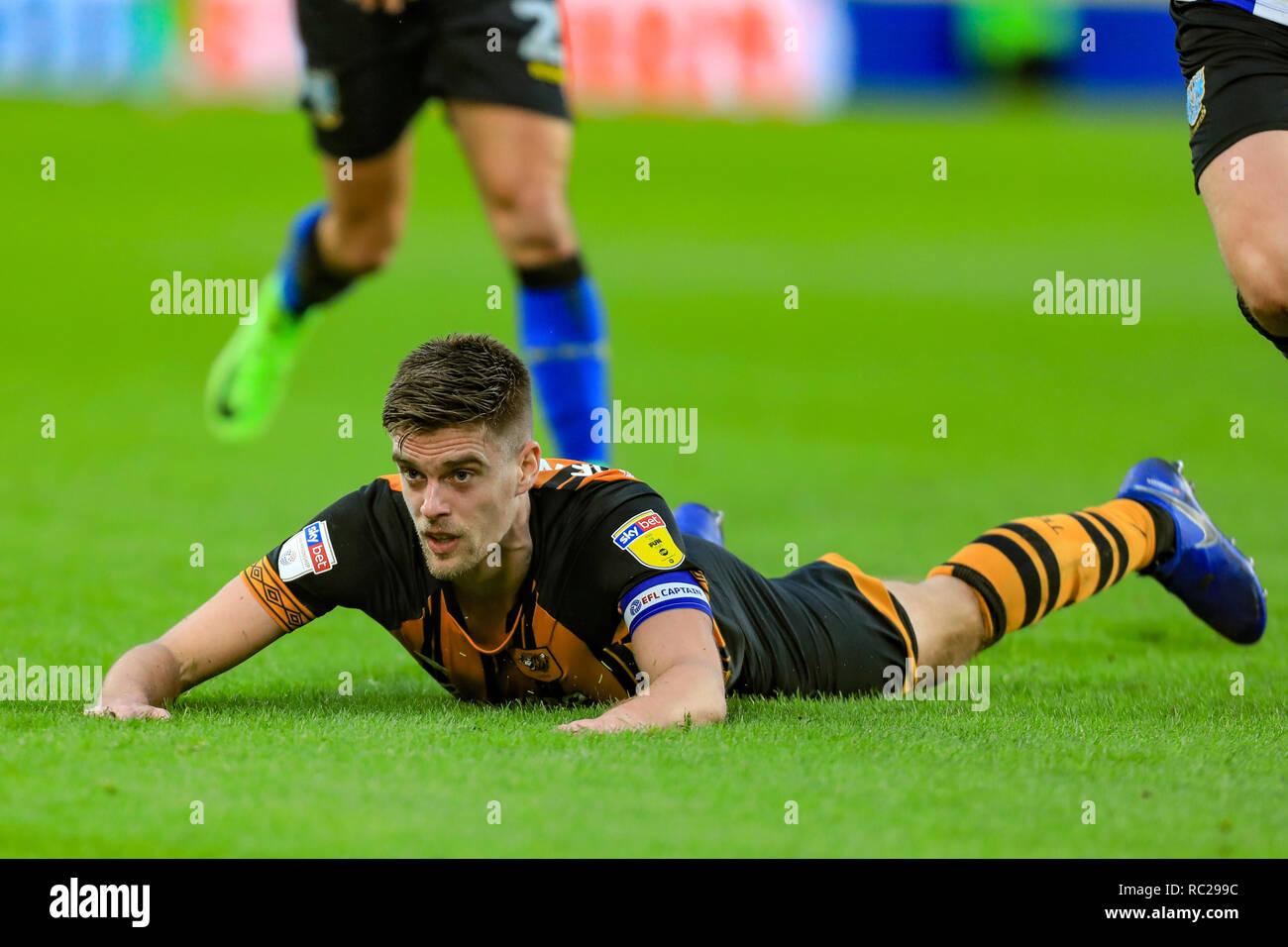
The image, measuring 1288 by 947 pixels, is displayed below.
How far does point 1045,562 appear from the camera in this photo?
522 centimetres

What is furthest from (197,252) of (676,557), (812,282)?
(676,557)

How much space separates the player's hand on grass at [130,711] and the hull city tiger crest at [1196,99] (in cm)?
327

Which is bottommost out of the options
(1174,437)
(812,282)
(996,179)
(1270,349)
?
(1174,437)

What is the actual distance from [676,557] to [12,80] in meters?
26.2

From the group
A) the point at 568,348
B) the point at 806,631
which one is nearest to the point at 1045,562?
the point at 806,631

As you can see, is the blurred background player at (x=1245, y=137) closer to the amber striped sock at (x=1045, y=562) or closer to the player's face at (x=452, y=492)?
the amber striped sock at (x=1045, y=562)

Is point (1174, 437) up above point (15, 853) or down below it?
above

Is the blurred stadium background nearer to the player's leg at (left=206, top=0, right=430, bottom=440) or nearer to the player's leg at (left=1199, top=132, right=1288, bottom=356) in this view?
the player's leg at (left=206, top=0, right=430, bottom=440)

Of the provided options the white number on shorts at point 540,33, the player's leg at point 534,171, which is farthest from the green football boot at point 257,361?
the white number on shorts at point 540,33

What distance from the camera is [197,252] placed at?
18281 millimetres

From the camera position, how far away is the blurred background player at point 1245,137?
4633 millimetres

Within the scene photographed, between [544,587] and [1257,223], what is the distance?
215 centimetres

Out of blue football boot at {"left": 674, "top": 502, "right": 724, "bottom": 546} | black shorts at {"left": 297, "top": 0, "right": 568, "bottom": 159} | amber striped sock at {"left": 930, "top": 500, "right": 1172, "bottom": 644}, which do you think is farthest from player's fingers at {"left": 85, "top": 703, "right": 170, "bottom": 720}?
black shorts at {"left": 297, "top": 0, "right": 568, "bottom": 159}
